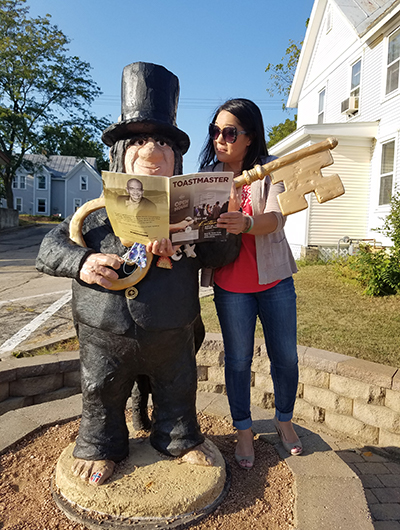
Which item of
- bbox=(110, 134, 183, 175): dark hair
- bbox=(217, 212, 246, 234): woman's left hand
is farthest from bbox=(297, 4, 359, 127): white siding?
bbox=(217, 212, 246, 234): woman's left hand

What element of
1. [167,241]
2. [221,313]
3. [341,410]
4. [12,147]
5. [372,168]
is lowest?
[341,410]

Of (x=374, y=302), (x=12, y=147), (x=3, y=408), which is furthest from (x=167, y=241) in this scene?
(x=12, y=147)

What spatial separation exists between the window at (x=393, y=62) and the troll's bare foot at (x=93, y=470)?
1025 centimetres

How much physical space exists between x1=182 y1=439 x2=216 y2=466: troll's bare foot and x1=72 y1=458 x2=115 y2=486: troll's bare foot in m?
0.36

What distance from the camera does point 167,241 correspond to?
1692 mm

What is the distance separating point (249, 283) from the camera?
2.22m

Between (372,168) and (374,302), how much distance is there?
564cm

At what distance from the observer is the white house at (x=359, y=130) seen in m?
9.70

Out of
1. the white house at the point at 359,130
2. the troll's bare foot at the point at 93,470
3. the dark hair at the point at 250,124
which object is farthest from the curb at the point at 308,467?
the white house at the point at 359,130

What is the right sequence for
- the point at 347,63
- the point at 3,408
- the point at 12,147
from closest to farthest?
the point at 3,408, the point at 347,63, the point at 12,147

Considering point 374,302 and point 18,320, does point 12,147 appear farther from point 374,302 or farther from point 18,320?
point 374,302

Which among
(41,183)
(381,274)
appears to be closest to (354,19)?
(381,274)

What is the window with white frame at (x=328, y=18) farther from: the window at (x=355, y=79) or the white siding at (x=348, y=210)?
the white siding at (x=348, y=210)

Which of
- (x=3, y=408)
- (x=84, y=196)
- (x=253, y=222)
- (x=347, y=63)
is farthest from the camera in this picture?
(x=84, y=196)
